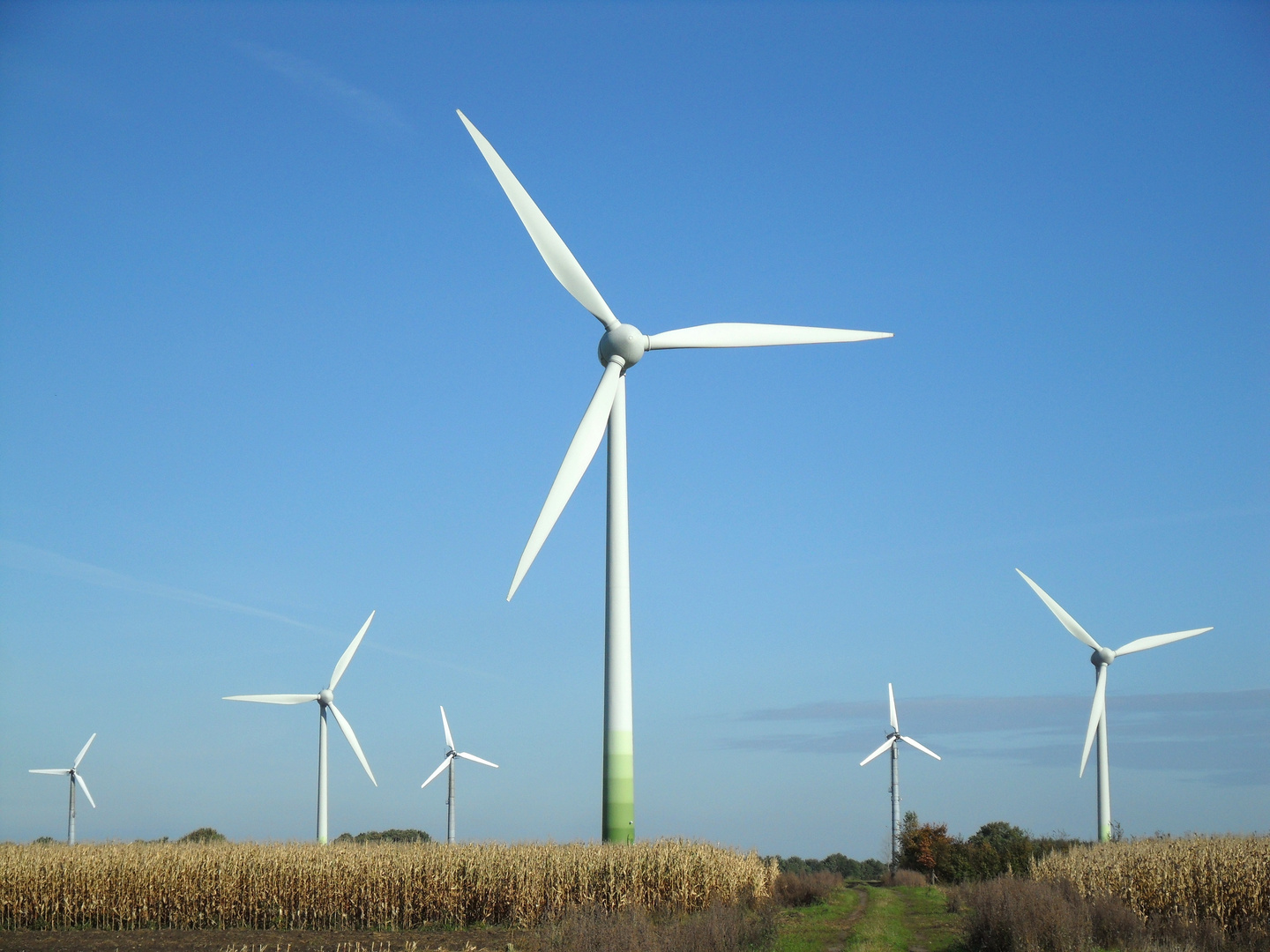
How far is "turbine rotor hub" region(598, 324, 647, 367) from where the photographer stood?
118ft

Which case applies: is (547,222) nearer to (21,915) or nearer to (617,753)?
(617,753)

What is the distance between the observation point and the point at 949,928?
35406 millimetres

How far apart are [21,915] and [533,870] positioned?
1570 centimetres

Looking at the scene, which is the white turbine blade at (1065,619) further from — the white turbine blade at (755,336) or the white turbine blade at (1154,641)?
the white turbine blade at (755,336)

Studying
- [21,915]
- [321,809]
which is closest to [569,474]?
[21,915]

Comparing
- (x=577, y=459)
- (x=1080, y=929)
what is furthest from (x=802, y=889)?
(x=577, y=459)

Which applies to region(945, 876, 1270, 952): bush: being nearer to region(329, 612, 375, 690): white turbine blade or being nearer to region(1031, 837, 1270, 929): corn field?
region(1031, 837, 1270, 929): corn field

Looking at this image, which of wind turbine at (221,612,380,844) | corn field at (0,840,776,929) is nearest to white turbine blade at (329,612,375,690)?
wind turbine at (221,612,380,844)

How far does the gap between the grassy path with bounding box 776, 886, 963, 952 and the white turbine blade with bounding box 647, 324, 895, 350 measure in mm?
18476

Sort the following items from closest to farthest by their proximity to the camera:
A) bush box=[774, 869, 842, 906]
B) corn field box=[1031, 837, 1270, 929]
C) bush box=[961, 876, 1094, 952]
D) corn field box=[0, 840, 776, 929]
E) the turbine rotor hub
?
bush box=[961, 876, 1094, 952] < corn field box=[1031, 837, 1270, 929] < corn field box=[0, 840, 776, 929] < the turbine rotor hub < bush box=[774, 869, 842, 906]

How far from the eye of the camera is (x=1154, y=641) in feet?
212

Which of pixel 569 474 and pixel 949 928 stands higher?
pixel 569 474

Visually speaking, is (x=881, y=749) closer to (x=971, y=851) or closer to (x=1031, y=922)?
(x=971, y=851)

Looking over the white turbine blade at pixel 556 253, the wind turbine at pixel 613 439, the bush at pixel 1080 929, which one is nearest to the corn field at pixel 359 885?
the wind turbine at pixel 613 439
